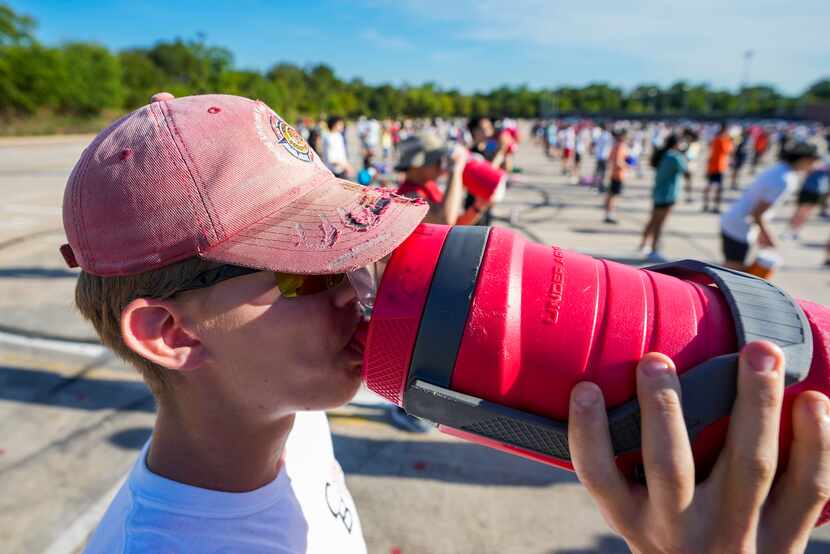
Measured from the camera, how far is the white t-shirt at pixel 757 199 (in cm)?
501

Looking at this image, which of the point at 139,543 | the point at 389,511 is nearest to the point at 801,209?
the point at 389,511

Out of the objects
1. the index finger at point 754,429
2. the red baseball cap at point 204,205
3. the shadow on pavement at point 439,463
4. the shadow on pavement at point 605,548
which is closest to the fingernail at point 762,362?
the index finger at point 754,429

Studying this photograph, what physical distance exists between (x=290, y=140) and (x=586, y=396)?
75 cm

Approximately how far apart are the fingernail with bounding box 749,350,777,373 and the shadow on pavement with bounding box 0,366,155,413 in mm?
3768

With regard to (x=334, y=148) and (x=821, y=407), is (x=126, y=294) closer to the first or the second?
(x=821, y=407)

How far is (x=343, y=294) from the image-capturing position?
102 centimetres

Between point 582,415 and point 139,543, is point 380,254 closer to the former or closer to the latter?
point 582,415

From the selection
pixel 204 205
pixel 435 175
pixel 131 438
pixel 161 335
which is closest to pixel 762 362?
pixel 204 205

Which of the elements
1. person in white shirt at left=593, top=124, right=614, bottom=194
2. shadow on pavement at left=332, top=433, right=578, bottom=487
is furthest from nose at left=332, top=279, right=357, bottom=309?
person in white shirt at left=593, top=124, right=614, bottom=194

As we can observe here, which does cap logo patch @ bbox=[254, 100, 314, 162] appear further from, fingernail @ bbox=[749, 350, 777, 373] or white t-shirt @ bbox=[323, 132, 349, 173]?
white t-shirt @ bbox=[323, 132, 349, 173]

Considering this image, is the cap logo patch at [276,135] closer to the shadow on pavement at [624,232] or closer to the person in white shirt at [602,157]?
the shadow on pavement at [624,232]

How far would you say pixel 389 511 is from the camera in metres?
2.72

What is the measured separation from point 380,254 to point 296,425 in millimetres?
751

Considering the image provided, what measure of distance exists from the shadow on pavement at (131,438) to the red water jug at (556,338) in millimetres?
3006
